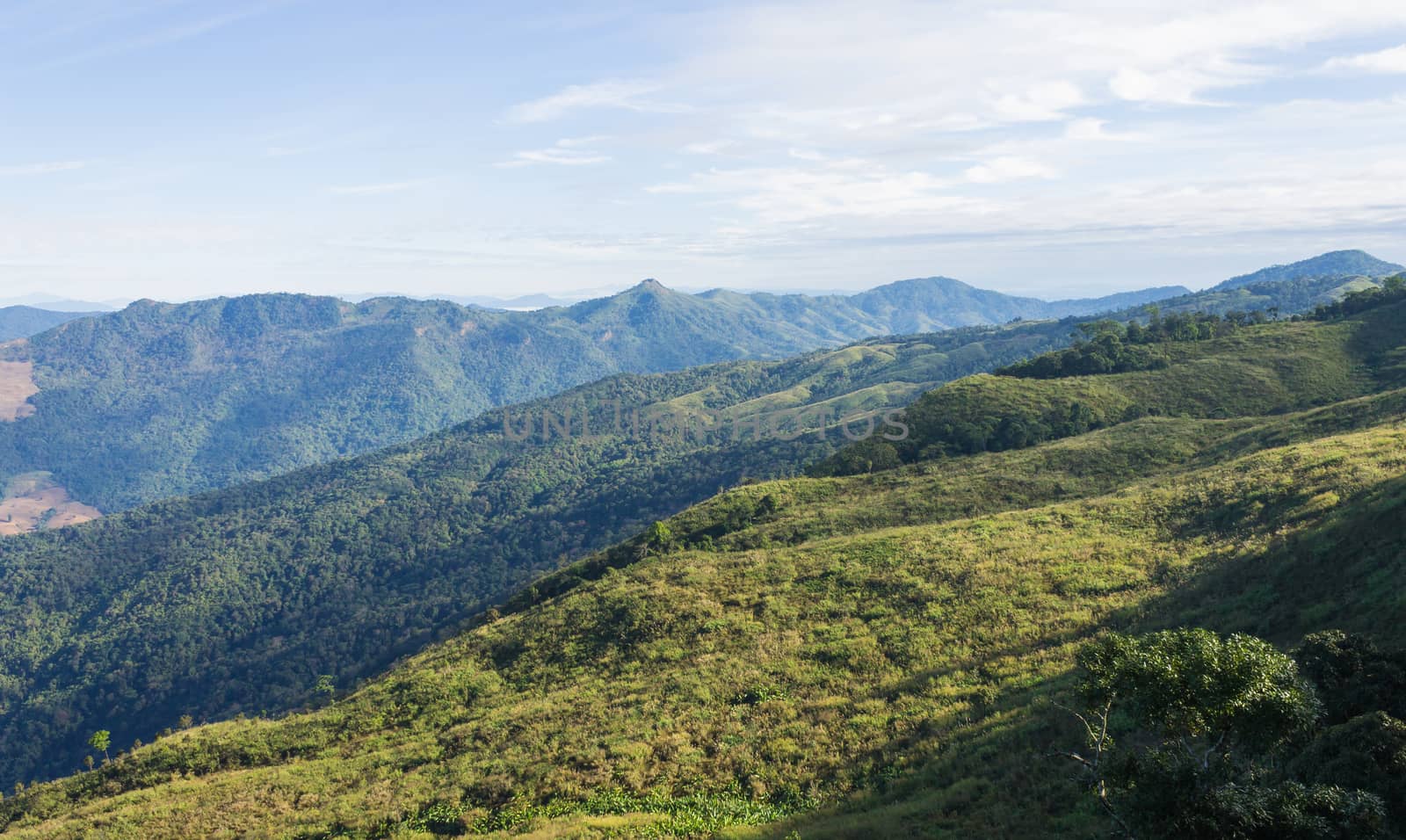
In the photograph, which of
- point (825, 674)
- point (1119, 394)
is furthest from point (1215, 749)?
point (1119, 394)

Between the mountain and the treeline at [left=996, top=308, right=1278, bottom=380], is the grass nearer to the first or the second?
the mountain

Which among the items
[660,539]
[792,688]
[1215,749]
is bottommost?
[660,539]

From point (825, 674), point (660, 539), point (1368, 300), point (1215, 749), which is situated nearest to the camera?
point (1215, 749)

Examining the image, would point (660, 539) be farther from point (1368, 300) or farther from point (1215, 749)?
point (1368, 300)

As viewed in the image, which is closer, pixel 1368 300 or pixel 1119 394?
pixel 1119 394

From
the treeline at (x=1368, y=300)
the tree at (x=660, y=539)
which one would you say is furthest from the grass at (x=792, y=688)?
the treeline at (x=1368, y=300)

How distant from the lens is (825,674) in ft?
116

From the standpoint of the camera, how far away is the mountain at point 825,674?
81.4 ft

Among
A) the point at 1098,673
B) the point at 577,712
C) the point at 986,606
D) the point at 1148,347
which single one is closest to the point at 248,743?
the point at 577,712

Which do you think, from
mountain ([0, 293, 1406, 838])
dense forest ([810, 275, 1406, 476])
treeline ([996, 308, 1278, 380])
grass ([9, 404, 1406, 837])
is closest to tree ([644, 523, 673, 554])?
mountain ([0, 293, 1406, 838])

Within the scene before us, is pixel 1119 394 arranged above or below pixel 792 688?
above

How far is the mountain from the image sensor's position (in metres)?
24.8

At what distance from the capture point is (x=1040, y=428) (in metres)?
102

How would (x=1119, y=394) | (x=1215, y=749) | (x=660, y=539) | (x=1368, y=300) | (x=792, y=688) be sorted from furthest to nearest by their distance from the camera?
(x=1368, y=300) < (x=1119, y=394) < (x=660, y=539) < (x=792, y=688) < (x=1215, y=749)
